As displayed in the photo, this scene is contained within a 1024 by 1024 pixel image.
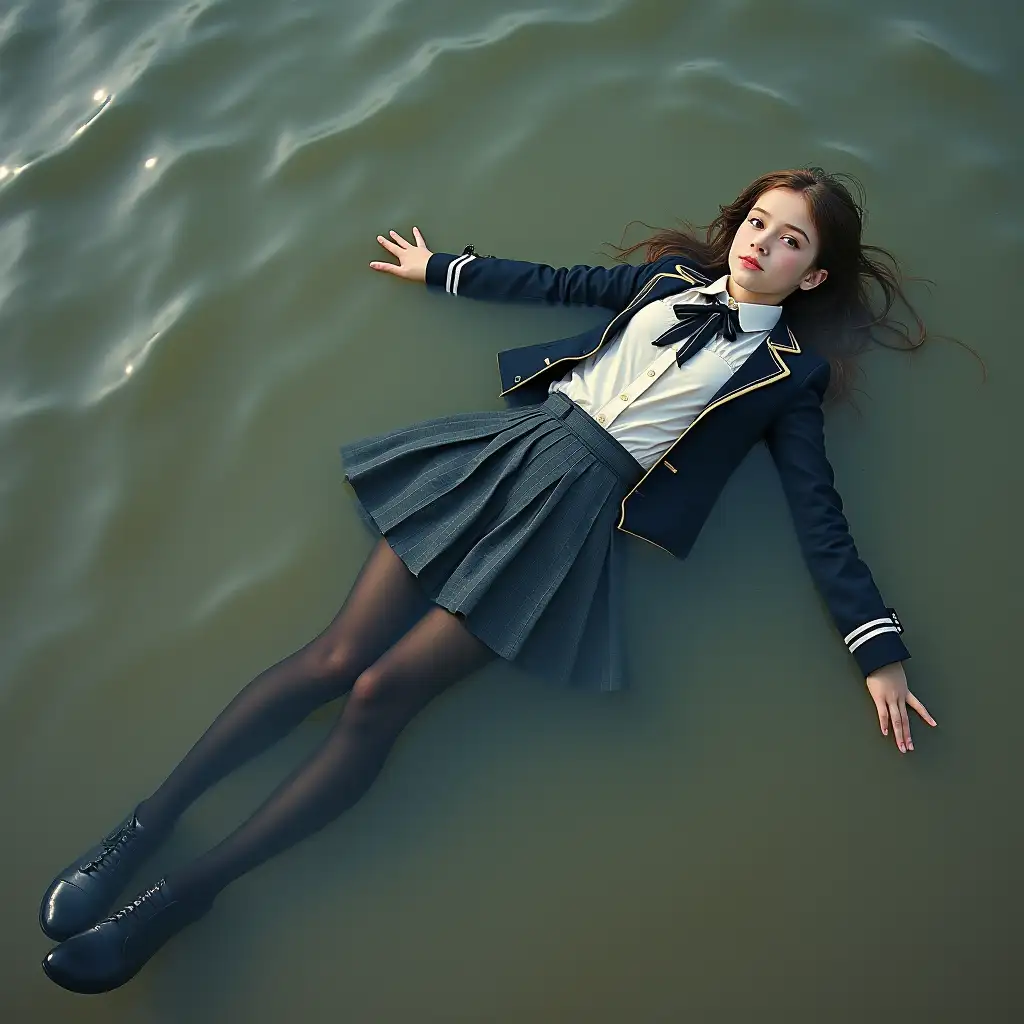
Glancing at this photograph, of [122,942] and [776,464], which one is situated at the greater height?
[122,942]

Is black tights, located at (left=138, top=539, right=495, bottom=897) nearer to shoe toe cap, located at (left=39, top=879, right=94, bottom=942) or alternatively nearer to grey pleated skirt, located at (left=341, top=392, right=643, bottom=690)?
grey pleated skirt, located at (left=341, top=392, right=643, bottom=690)

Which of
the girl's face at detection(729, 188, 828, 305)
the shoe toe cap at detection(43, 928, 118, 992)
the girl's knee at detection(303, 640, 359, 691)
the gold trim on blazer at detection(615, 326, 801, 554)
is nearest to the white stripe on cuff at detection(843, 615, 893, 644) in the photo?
the gold trim on blazer at detection(615, 326, 801, 554)

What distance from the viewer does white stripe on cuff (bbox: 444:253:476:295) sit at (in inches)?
132

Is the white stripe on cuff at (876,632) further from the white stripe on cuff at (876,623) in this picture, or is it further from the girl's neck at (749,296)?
the girl's neck at (749,296)

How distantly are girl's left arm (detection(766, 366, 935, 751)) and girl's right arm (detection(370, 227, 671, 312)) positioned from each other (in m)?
0.70

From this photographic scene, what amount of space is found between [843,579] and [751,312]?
817 mm

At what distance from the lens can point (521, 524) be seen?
2740mm

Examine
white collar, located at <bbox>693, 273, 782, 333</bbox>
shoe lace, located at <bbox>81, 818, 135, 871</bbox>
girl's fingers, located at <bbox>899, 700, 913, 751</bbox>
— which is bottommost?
girl's fingers, located at <bbox>899, 700, 913, 751</bbox>

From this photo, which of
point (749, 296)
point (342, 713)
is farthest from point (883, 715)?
point (342, 713)

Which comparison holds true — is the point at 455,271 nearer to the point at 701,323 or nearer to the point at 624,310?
the point at 624,310

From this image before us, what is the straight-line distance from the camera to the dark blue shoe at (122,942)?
2348mm

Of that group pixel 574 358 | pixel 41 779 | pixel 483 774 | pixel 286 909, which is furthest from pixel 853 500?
pixel 41 779

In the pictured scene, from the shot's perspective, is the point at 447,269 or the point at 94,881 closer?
the point at 94,881

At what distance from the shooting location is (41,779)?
277cm
